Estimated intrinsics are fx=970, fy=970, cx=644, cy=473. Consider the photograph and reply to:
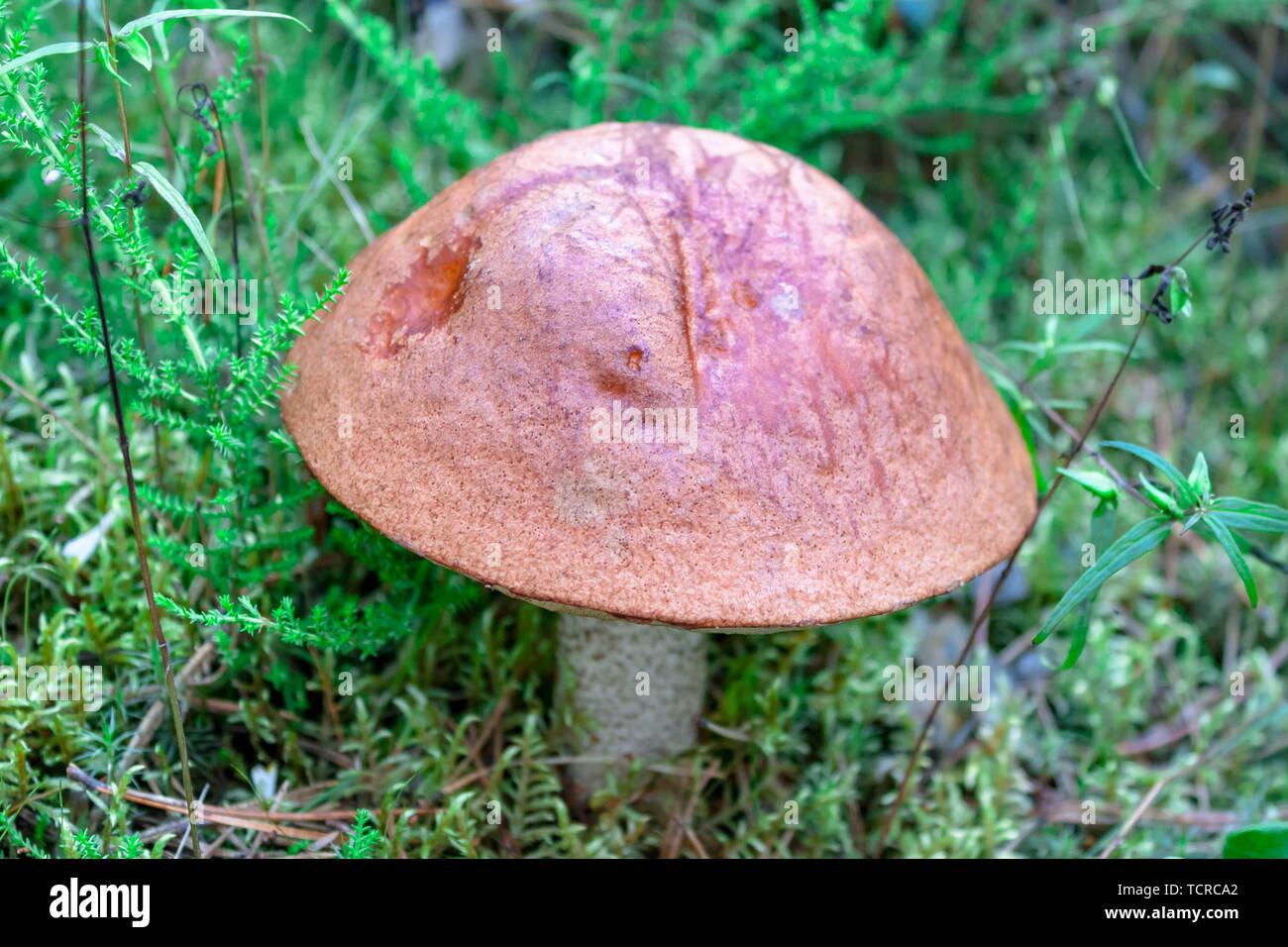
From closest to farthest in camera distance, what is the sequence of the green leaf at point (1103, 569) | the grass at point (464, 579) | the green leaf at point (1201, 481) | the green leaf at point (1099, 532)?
the green leaf at point (1103, 569) → the green leaf at point (1201, 481) → the green leaf at point (1099, 532) → the grass at point (464, 579)

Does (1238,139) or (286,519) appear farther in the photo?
(1238,139)

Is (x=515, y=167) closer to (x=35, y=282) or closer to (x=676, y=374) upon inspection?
(x=676, y=374)

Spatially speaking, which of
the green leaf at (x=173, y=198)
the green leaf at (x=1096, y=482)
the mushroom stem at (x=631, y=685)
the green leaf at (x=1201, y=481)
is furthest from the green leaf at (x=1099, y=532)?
the green leaf at (x=173, y=198)

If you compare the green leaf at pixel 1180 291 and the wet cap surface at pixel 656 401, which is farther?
the green leaf at pixel 1180 291

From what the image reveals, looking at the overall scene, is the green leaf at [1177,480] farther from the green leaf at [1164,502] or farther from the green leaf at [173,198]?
the green leaf at [173,198]

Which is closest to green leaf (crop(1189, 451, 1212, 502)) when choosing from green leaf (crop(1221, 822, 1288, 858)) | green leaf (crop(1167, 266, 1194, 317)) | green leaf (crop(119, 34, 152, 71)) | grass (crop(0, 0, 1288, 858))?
green leaf (crop(1167, 266, 1194, 317))

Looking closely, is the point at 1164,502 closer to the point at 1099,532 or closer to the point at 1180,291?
the point at 1099,532

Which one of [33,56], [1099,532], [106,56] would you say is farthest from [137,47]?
[1099,532]
